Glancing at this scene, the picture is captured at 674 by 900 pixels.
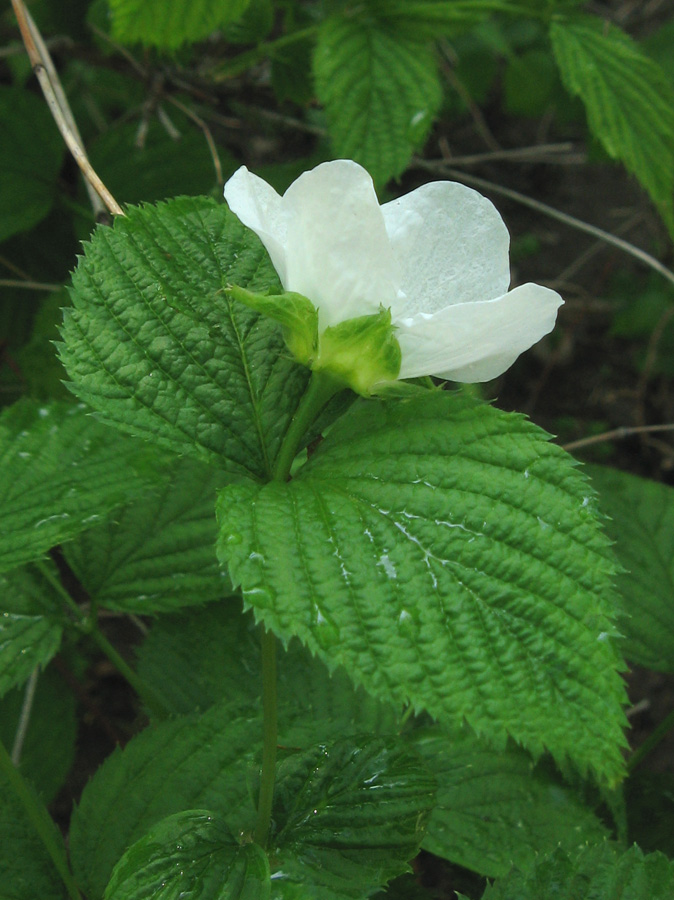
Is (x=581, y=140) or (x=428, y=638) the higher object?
(x=428, y=638)

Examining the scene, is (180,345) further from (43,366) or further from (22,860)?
(43,366)

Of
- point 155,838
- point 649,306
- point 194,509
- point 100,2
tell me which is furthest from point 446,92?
point 155,838

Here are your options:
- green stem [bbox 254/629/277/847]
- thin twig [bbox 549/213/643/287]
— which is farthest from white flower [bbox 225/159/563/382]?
thin twig [bbox 549/213/643/287]

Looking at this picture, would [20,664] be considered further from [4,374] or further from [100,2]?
[100,2]

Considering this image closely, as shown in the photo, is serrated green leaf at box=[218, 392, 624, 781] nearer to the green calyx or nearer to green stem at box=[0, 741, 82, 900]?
the green calyx

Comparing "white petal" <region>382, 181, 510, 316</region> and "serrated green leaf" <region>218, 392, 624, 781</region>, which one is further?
"white petal" <region>382, 181, 510, 316</region>

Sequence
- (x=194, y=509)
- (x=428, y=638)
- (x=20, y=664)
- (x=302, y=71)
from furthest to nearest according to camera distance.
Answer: (x=302, y=71), (x=194, y=509), (x=20, y=664), (x=428, y=638)

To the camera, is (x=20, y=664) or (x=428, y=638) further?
(x=20, y=664)
